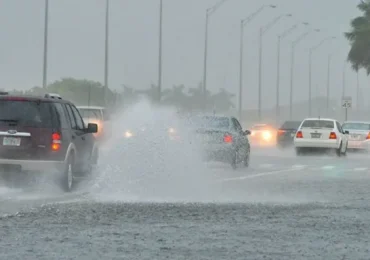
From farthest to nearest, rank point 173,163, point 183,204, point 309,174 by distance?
point 309,174
point 173,163
point 183,204

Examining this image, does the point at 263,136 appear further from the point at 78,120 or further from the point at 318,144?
the point at 78,120

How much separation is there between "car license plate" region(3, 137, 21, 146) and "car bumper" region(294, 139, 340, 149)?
1156 inches

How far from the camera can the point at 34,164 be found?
834 inches

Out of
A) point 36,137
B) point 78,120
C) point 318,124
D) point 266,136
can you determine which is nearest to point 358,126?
point 318,124

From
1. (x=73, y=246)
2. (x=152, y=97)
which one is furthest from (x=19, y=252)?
(x=152, y=97)

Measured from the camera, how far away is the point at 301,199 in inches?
823

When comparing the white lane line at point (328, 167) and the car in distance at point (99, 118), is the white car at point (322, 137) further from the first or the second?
the white lane line at point (328, 167)

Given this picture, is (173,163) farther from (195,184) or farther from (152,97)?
(152,97)

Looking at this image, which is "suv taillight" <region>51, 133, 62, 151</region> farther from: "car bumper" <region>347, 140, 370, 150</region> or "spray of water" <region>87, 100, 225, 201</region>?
"car bumper" <region>347, 140, 370, 150</region>

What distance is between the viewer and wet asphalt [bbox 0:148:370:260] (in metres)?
12.7

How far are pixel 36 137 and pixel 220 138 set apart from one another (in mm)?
12441

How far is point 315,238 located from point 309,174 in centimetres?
1764

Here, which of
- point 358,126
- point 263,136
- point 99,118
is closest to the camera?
point 99,118

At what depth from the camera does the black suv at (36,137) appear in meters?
21.1
